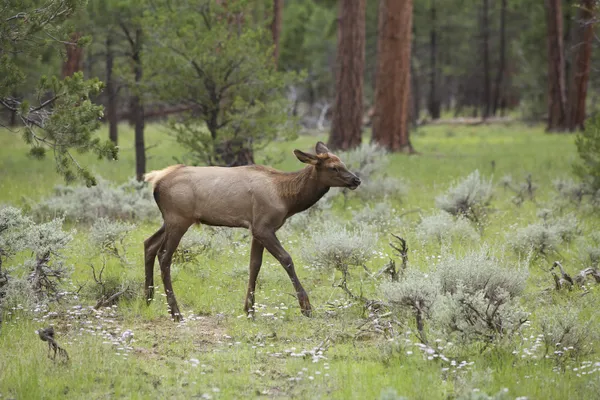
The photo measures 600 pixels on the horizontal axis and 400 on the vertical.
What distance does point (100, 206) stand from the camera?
1267 centimetres

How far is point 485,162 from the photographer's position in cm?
2117

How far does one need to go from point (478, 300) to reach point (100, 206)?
7824 millimetres

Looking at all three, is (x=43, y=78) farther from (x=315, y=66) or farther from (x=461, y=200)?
(x=315, y=66)

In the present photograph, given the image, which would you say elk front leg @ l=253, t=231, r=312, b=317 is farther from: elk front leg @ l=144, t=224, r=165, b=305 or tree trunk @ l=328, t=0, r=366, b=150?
tree trunk @ l=328, t=0, r=366, b=150

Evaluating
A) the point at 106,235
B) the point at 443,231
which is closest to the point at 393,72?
the point at 443,231

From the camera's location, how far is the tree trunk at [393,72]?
21578 mm

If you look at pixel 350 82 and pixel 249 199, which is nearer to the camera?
pixel 249 199

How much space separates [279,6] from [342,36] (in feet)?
12.1

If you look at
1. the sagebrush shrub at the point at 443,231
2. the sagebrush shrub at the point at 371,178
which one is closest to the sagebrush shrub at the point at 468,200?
the sagebrush shrub at the point at 443,231

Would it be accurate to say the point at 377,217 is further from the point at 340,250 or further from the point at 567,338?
the point at 567,338

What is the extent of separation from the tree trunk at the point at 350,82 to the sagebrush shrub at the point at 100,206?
931cm

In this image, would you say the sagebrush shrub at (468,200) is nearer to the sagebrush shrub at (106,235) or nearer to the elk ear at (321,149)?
the elk ear at (321,149)

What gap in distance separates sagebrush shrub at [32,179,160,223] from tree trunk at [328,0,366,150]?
9.31m

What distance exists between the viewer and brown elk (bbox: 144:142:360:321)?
25.0 ft
